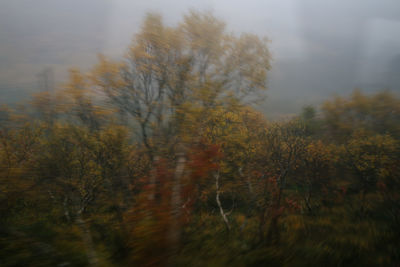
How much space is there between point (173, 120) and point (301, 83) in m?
158

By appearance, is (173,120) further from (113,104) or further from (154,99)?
(113,104)

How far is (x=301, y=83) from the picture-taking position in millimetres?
137750

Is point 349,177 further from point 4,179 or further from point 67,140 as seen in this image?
point 4,179

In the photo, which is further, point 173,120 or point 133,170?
point 133,170

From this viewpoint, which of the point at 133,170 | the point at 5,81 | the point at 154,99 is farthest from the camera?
the point at 133,170

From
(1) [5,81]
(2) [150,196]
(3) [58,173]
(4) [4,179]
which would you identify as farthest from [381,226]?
(1) [5,81]

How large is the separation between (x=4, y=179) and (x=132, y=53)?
268 inches

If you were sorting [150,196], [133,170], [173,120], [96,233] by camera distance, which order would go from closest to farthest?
[150,196], [173,120], [96,233], [133,170]

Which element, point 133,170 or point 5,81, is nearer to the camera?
point 5,81

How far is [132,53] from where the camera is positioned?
8.02m

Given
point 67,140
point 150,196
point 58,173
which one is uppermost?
point 67,140

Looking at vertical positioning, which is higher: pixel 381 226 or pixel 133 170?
pixel 133 170

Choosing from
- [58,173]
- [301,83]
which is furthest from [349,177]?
[301,83]

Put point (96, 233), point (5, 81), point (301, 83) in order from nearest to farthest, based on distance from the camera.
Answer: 1. point (96, 233)
2. point (5, 81)
3. point (301, 83)
